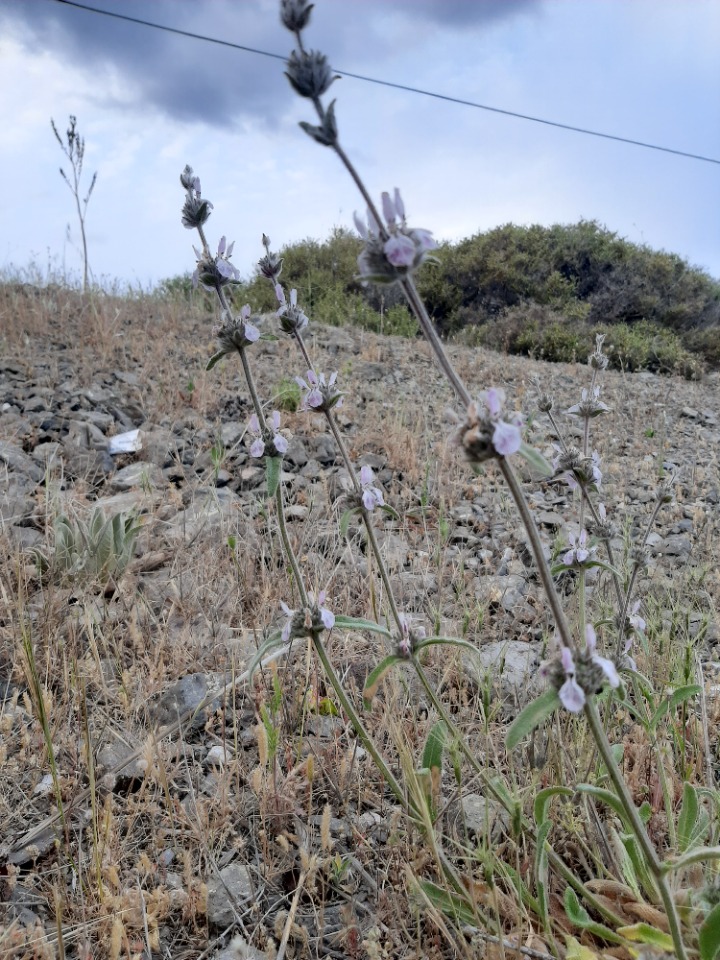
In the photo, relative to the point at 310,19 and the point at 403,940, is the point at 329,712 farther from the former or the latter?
the point at 310,19

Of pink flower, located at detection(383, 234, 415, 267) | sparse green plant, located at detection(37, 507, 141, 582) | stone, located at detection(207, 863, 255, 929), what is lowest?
stone, located at detection(207, 863, 255, 929)

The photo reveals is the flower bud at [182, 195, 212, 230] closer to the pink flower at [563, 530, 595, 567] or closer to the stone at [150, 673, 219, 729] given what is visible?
the pink flower at [563, 530, 595, 567]

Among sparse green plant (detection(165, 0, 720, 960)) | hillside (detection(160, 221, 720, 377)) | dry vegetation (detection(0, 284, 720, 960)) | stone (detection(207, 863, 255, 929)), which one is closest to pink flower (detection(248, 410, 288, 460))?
sparse green plant (detection(165, 0, 720, 960))

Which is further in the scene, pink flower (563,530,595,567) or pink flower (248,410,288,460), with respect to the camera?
pink flower (248,410,288,460)

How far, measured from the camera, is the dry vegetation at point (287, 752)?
1.53 metres

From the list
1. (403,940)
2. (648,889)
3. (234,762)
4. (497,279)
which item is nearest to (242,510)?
(234,762)

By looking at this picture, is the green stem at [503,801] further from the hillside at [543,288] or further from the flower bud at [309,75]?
the hillside at [543,288]

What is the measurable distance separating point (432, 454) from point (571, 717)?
108 inches

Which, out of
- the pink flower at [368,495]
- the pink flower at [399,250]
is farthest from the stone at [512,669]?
the pink flower at [399,250]

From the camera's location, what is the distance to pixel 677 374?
34.0ft

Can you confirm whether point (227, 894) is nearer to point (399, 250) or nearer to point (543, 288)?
point (399, 250)

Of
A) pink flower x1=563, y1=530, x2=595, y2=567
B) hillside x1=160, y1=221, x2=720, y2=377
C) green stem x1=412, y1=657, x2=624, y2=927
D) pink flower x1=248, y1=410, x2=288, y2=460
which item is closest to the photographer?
green stem x1=412, y1=657, x2=624, y2=927

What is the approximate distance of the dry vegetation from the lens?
1.53 m

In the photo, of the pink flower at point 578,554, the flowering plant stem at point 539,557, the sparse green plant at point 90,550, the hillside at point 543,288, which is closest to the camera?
the flowering plant stem at point 539,557
